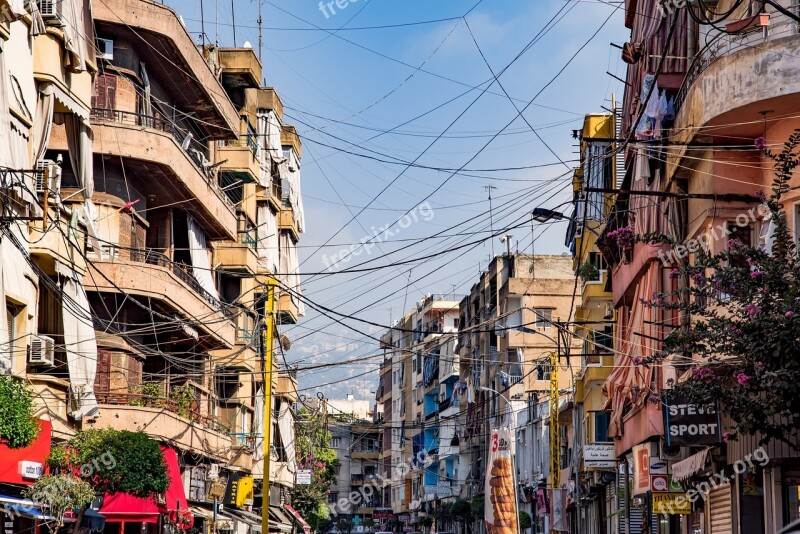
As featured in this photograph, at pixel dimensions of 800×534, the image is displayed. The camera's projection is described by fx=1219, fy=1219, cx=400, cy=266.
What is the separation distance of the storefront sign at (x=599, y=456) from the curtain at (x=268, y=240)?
1587 centimetres

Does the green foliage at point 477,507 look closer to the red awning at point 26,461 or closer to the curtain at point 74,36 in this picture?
the curtain at point 74,36

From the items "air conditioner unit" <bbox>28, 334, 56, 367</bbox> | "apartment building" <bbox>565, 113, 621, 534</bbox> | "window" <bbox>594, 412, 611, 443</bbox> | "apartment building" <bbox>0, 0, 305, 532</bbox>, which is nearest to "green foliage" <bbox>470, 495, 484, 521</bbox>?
"apartment building" <bbox>565, 113, 621, 534</bbox>

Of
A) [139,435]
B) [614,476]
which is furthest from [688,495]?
[614,476]

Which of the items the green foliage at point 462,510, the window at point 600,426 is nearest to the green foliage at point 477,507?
the green foliage at point 462,510

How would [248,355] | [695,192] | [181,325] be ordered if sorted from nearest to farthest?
[695,192] → [181,325] → [248,355]

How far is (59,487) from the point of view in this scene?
21.3m

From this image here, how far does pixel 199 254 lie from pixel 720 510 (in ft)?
70.2

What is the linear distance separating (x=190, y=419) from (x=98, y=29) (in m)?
11.6

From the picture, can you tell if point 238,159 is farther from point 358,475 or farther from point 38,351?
point 358,475

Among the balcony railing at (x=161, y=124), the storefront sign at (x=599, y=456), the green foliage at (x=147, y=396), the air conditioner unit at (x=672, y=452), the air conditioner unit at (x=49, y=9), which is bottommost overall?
the air conditioner unit at (x=672, y=452)

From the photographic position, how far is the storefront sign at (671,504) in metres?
25.8

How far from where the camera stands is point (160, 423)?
32.6 metres

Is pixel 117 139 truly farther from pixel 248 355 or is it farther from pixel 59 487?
pixel 248 355

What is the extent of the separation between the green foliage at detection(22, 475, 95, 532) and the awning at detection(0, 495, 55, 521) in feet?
0.48
